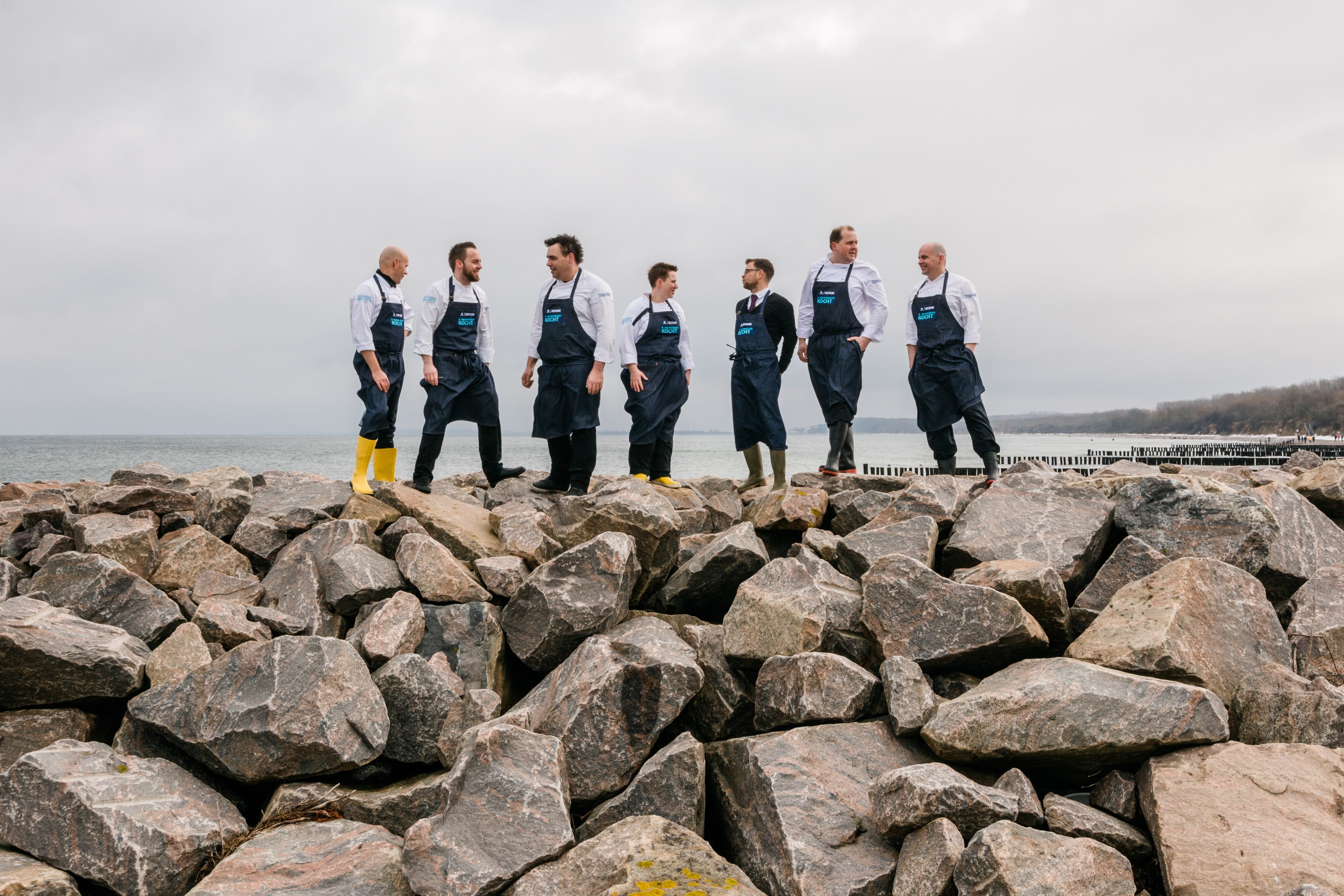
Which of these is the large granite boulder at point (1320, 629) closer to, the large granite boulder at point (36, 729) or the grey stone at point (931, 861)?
the grey stone at point (931, 861)

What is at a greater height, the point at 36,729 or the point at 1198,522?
the point at 1198,522

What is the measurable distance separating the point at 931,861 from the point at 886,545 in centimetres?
251

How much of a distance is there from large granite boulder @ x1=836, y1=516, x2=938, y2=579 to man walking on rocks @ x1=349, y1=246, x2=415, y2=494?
4518 mm

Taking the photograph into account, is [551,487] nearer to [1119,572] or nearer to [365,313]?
[365,313]

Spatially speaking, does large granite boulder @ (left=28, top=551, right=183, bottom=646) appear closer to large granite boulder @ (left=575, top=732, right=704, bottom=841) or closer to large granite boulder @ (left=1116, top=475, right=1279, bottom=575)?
large granite boulder @ (left=575, top=732, right=704, bottom=841)

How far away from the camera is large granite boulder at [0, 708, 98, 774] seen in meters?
4.52

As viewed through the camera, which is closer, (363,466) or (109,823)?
(109,823)

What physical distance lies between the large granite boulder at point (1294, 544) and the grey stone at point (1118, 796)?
210cm

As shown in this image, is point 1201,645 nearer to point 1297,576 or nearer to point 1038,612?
point 1038,612

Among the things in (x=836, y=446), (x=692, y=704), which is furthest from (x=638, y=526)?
(x=836, y=446)

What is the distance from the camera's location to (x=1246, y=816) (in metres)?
3.41

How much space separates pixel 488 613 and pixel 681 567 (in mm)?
1294

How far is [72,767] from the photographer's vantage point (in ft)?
13.1

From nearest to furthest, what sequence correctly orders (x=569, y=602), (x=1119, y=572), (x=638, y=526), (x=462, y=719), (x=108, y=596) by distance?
(x=462, y=719) → (x=569, y=602) → (x=1119, y=572) → (x=108, y=596) → (x=638, y=526)
